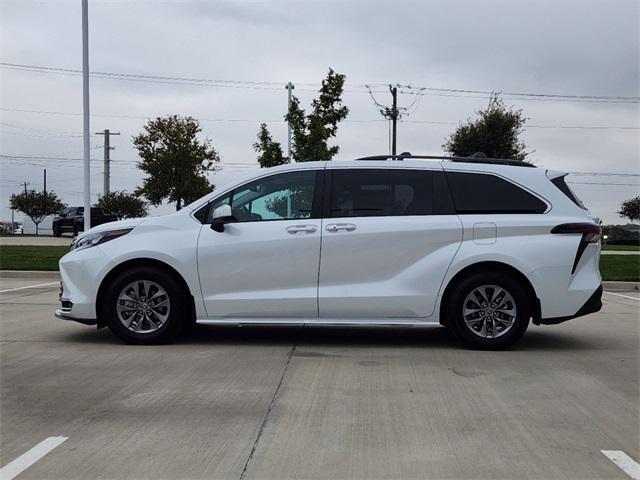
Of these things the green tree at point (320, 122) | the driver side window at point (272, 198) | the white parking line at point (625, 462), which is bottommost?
the white parking line at point (625, 462)

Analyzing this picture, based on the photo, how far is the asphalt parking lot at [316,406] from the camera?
12.4ft

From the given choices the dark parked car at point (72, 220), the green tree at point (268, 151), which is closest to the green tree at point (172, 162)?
the dark parked car at point (72, 220)

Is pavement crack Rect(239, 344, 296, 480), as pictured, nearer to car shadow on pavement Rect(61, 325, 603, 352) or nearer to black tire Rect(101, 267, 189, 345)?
car shadow on pavement Rect(61, 325, 603, 352)

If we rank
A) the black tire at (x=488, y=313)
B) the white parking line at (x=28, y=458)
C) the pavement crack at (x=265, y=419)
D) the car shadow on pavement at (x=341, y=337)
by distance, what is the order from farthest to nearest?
the car shadow on pavement at (x=341, y=337), the black tire at (x=488, y=313), the pavement crack at (x=265, y=419), the white parking line at (x=28, y=458)

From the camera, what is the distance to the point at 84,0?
58.1ft

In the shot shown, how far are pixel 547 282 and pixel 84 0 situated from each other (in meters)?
15.5

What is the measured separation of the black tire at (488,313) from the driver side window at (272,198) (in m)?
1.77

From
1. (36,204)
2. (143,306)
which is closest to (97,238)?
(143,306)

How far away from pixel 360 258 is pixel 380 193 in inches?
28.9

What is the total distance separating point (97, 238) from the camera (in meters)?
7.01

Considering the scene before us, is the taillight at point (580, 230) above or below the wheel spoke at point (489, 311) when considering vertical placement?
above

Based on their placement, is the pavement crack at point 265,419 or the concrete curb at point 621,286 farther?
the concrete curb at point 621,286

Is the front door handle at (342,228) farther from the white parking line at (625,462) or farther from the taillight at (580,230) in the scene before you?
the white parking line at (625,462)

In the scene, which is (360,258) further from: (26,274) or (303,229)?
(26,274)
